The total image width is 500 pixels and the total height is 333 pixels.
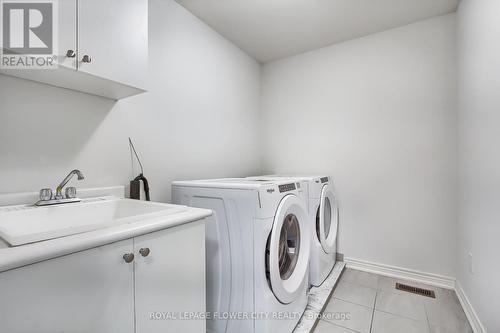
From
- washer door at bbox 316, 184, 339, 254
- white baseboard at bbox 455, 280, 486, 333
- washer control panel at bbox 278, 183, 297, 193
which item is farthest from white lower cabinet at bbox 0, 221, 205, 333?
white baseboard at bbox 455, 280, 486, 333

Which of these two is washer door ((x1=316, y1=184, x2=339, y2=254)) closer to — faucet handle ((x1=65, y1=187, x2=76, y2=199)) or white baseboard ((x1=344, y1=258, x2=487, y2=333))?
white baseboard ((x1=344, y1=258, x2=487, y2=333))

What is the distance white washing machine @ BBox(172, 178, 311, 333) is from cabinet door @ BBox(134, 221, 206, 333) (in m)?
0.28

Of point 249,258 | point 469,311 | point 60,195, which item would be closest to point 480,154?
point 469,311

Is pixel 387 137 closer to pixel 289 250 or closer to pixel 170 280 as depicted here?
pixel 289 250

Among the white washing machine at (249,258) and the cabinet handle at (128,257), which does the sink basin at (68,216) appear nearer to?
the cabinet handle at (128,257)

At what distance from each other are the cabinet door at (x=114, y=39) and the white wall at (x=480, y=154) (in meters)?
1.95

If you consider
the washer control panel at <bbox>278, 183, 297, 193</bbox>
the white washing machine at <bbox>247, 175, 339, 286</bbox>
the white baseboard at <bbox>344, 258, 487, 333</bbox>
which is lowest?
the white baseboard at <bbox>344, 258, 487, 333</bbox>

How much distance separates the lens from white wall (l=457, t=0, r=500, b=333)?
1.31 meters

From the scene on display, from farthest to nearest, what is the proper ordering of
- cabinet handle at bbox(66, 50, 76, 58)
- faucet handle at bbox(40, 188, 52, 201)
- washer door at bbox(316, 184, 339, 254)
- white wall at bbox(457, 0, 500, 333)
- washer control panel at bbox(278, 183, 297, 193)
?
washer door at bbox(316, 184, 339, 254) < washer control panel at bbox(278, 183, 297, 193) < white wall at bbox(457, 0, 500, 333) < faucet handle at bbox(40, 188, 52, 201) < cabinet handle at bbox(66, 50, 76, 58)

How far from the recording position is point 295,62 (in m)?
2.93

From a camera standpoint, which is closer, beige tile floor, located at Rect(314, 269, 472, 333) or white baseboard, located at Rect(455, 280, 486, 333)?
white baseboard, located at Rect(455, 280, 486, 333)

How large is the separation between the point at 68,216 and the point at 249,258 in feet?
3.17

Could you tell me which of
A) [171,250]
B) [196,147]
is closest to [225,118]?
[196,147]

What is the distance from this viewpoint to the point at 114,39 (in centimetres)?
118
